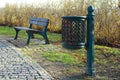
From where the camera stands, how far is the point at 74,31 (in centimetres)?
628

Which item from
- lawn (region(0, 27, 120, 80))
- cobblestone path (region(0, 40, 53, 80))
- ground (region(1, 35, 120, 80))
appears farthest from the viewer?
lawn (region(0, 27, 120, 80))

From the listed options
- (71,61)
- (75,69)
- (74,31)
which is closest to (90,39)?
(74,31)

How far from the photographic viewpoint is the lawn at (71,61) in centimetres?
638

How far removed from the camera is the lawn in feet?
20.9

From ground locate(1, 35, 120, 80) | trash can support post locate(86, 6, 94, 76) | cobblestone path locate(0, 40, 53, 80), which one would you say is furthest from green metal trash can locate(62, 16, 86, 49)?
cobblestone path locate(0, 40, 53, 80)

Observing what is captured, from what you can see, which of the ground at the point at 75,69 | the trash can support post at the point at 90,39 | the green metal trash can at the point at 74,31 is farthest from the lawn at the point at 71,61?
the green metal trash can at the point at 74,31

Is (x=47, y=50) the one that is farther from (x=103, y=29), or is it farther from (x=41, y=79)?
(x=41, y=79)

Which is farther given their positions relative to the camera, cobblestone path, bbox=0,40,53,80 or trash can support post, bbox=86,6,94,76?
trash can support post, bbox=86,6,94,76

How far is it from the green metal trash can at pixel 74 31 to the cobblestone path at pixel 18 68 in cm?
75

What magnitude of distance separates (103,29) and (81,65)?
4.25 meters

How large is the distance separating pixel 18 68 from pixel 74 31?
4.89 ft

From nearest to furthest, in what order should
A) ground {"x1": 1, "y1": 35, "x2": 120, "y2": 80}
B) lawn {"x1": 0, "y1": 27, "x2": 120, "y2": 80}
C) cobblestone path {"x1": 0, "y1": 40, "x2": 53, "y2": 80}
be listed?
cobblestone path {"x1": 0, "y1": 40, "x2": 53, "y2": 80} → ground {"x1": 1, "y1": 35, "x2": 120, "y2": 80} → lawn {"x1": 0, "y1": 27, "x2": 120, "y2": 80}

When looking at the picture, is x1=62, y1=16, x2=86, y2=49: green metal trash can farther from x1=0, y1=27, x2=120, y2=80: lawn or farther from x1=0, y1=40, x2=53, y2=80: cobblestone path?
x1=0, y1=40, x2=53, y2=80: cobblestone path

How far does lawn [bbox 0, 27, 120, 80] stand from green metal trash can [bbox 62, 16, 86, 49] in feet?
1.95
